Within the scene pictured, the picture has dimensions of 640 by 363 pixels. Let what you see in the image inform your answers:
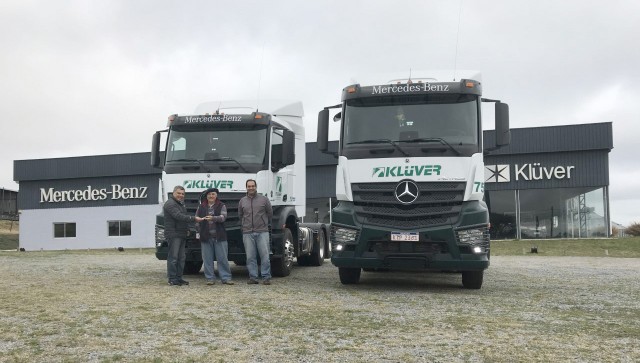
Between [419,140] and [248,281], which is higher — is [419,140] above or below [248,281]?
above

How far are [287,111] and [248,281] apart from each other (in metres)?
4.01

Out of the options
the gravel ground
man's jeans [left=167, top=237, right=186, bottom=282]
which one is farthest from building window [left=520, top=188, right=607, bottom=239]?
man's jeans [left=167, top=237, right=186, bottom=282]

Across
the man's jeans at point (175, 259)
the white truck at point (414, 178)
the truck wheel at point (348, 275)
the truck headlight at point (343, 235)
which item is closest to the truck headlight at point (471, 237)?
the white truck at point (414, 178)

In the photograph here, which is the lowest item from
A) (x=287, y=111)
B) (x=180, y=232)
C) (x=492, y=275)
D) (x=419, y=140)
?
(x=492, y=275)

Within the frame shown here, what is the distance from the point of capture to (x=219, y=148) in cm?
1062

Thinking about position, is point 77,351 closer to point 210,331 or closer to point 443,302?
point 210,331

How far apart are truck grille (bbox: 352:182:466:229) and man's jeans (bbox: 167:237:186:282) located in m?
3.32

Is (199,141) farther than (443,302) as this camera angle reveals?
Yes

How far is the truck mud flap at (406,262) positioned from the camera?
8.54 m

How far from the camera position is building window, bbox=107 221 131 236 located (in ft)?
122

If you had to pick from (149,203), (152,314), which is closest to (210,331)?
(152,314)

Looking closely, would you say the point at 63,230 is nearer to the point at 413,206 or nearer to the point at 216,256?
the point at 216,256

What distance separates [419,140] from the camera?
28.8 ft

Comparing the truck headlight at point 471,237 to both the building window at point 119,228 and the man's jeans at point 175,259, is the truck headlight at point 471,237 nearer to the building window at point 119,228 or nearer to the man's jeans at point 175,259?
the man's jeans at point 175,259
